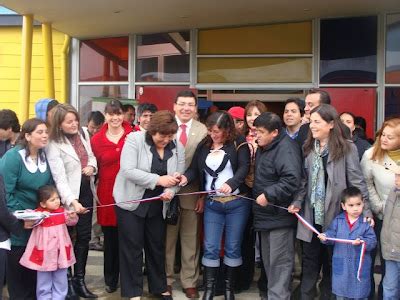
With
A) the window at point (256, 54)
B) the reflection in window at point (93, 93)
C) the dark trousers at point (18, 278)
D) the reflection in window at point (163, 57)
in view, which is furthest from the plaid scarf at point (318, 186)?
the reflection in window at point (93, 93)

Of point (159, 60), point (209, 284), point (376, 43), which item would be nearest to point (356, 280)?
point (209, 284)

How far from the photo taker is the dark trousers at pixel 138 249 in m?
4.08

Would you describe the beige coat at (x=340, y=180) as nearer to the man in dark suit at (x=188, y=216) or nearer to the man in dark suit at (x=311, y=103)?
the man in dark suit at (x=311, y=103)

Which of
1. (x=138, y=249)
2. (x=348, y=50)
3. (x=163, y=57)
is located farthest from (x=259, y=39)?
(x=138, y=249)

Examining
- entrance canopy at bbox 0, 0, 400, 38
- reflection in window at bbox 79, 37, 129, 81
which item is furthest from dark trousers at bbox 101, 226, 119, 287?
reflection in window at bbox 79, 37, 129, 81

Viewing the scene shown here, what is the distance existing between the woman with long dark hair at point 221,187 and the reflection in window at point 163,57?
4.85m

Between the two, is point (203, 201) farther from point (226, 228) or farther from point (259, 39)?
point (259, 39)

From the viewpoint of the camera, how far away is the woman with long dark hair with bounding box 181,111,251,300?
161 inches

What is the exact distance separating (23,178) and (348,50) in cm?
624

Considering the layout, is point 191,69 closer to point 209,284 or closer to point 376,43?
point 376,43

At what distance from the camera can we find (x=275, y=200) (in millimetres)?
3779

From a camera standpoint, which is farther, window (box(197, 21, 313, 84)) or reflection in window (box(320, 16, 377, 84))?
window (box(197, 21, 313, 84))

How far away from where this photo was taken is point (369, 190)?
3895mm

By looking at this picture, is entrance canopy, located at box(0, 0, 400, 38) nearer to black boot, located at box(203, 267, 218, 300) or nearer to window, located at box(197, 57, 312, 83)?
window, located at box(197, 57, 312, 83)
